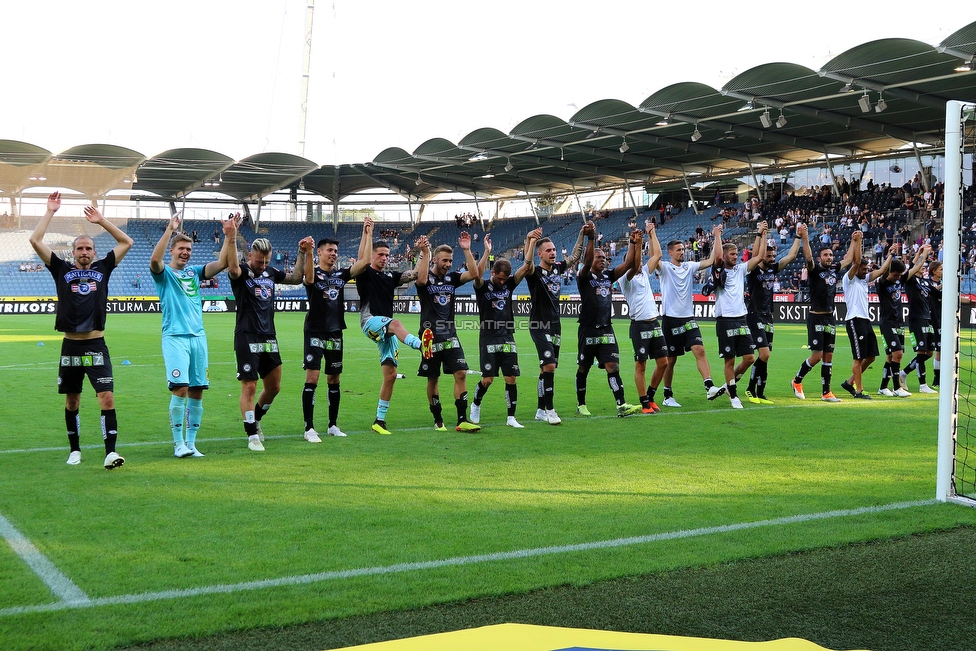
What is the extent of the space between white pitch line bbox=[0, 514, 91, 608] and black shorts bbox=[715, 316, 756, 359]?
9.15m

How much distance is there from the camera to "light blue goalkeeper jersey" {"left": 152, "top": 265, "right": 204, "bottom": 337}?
8266 millimetres

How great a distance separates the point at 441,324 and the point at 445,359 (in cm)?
42

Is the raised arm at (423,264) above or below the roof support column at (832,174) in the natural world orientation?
below

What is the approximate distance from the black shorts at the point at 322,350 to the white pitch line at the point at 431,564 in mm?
4793

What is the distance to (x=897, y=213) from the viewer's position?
123 ft

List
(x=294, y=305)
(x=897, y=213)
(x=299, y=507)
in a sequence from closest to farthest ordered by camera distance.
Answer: (x=299, y=507) < (x=897, y=213) < (x=294, y=305)

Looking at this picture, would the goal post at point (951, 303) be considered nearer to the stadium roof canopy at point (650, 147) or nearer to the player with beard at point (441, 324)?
the player with beard at point (441, 324)

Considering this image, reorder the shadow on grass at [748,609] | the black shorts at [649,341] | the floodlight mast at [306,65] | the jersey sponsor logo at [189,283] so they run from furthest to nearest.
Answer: the floodlight mast at [306,65], the black shorts at [649,341], the jersey sponsor logo at [189,283], the shadow on grass at [748,609]

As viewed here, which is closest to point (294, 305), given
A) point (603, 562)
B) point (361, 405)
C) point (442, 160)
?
point (442, 160)

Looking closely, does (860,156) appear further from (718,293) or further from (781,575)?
(781,575)

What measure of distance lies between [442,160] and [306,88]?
71.0ft

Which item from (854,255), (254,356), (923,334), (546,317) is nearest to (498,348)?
(546,317)

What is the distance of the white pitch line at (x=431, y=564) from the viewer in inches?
166

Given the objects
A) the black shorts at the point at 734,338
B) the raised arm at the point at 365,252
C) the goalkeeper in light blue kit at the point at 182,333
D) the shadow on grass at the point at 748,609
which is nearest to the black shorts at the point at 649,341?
the black shorts at the point at 734,338
